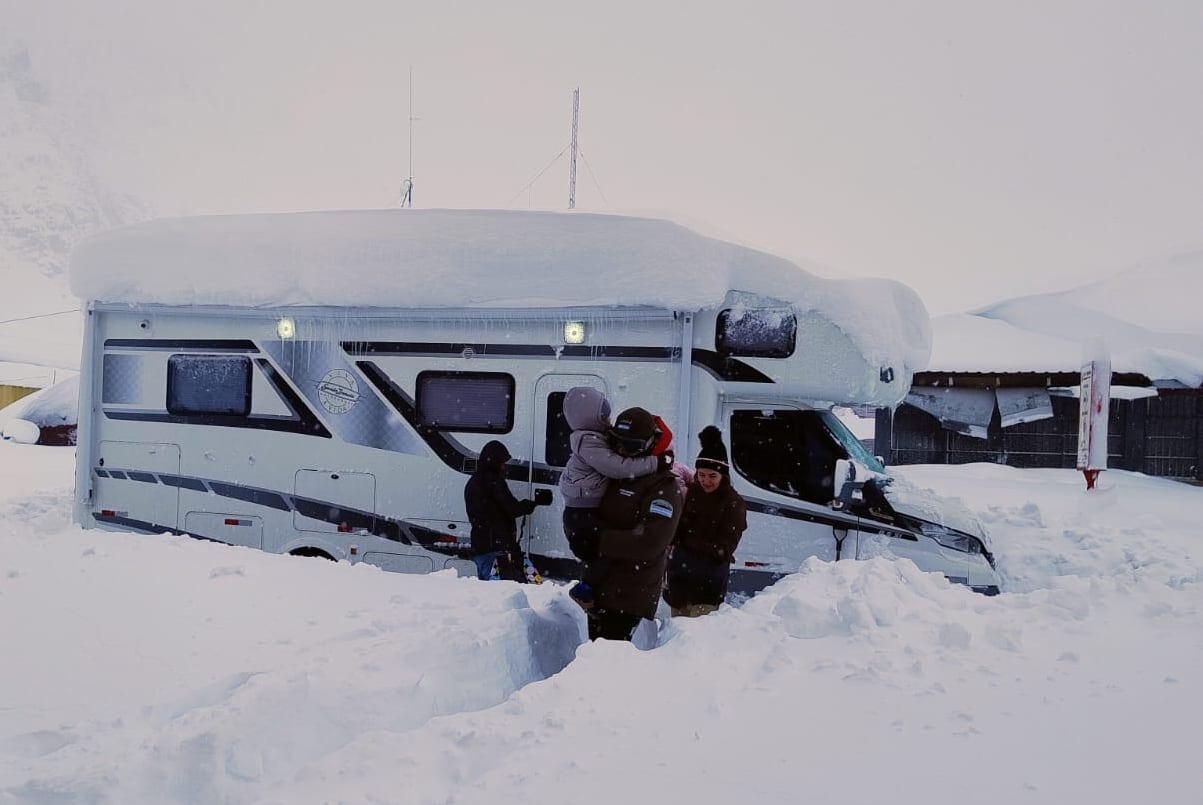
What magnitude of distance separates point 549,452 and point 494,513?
2.17 feet

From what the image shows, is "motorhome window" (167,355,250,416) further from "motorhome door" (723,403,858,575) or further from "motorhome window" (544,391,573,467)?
"motorhome door" (723,403,858,575)

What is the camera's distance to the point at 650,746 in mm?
2781

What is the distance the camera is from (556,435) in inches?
257

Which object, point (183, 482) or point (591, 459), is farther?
point (183, 482)

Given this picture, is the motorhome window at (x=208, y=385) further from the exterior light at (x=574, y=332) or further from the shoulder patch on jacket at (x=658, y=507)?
the shoulder patch on jacket at (x=658, y=507)

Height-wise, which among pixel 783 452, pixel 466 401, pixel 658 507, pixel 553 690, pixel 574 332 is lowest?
pixel 553 690

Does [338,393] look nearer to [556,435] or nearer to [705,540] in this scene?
[556,435]

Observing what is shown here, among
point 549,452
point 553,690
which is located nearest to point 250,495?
point 549,452

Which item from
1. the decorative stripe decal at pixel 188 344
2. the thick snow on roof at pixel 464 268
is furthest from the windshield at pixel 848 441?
the decorative stripe decal at pixel 188 344

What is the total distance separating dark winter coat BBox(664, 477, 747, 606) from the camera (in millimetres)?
4988

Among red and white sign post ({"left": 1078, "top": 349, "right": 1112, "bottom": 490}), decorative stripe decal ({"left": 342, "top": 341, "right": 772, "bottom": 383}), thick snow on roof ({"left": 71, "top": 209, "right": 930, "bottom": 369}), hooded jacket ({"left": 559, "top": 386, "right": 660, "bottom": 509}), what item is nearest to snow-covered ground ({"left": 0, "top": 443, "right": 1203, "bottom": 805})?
hooded jacket ({"left": 559, "top": 386, "right": 660, "bottom": 509})

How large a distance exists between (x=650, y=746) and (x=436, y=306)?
4.47 meters

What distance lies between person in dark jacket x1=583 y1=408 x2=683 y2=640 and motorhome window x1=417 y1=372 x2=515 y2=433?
8.07 ft

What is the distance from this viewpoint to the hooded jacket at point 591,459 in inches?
166
